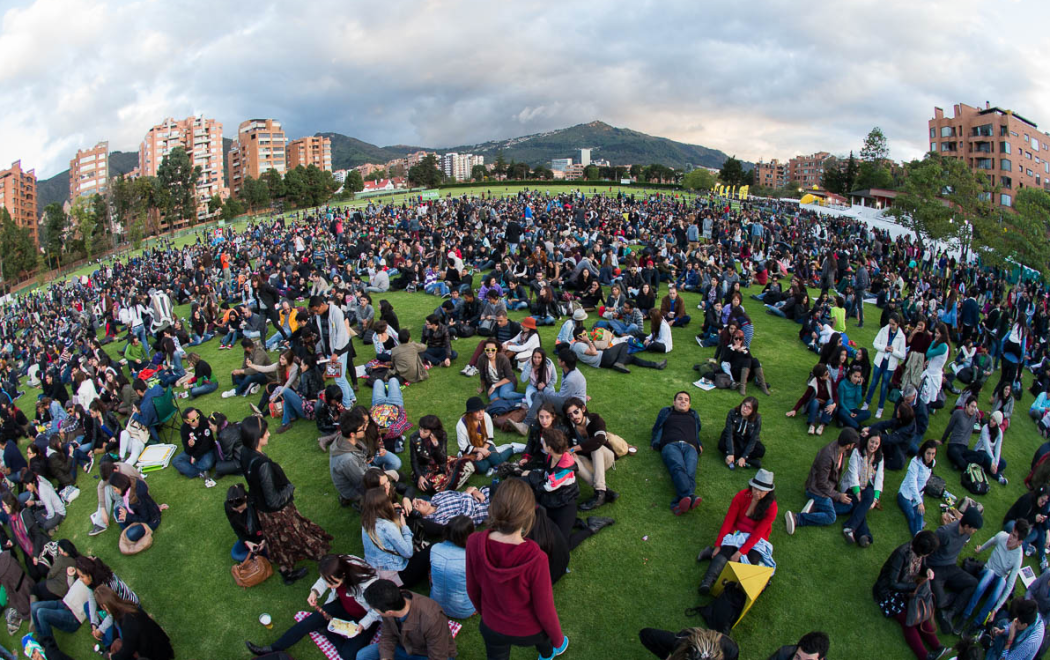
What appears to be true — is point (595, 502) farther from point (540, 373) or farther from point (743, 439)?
point (743, 439)

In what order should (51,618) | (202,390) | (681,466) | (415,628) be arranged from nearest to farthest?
(415,628) < (51,618) < (681,466) < (202,390)

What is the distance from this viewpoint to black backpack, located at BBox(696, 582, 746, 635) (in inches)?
181

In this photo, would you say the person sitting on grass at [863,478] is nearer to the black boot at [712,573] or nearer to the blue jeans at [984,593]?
the blue jeans at [984,593]

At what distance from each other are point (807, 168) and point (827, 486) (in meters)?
181

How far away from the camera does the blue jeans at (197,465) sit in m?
7.52

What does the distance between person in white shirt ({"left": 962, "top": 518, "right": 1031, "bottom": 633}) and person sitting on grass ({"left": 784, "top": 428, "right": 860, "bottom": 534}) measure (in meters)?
1.26

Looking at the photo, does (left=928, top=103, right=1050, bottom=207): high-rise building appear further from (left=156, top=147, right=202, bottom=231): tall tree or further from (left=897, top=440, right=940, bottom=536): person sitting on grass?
(left=156, top=147, right=202, bottom=231): tall tree

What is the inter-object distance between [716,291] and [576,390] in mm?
6999

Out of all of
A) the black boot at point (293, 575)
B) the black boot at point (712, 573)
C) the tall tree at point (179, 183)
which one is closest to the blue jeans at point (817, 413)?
the black boot at point (712, 573)

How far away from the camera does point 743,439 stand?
276 inches

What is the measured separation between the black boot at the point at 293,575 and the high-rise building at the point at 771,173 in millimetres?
187039

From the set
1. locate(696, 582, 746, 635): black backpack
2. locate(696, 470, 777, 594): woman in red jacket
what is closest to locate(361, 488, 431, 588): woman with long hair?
locate(696, 582, 746, 635): black backpack

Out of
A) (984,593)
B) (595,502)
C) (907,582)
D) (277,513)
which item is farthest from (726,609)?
(277,513)

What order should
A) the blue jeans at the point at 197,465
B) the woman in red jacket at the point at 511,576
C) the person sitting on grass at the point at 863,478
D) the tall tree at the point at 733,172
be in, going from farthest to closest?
the tall tree at the point at 733,172, the blue jeans at the point at 197,465, the person sitting on grass at the point at 863,478, the woman in red jacket at the point at 511,576
